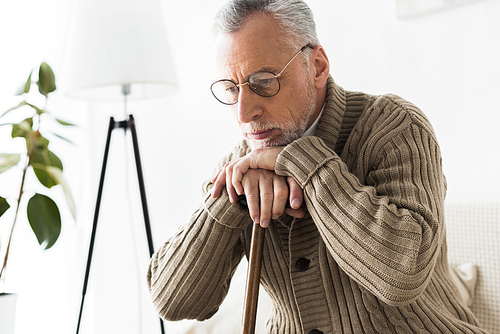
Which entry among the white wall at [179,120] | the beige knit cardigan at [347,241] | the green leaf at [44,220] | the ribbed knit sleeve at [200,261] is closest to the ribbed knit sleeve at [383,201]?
the beige knit cardigan at [347,241]

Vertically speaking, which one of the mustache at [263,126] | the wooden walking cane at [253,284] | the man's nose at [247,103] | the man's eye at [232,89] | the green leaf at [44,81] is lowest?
the wooden walking cane at [253,284]

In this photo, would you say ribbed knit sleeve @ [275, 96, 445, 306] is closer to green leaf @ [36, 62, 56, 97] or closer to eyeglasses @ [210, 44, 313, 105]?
eyeglasses @ [210, 44, 313, 105]

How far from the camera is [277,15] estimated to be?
3.79ft

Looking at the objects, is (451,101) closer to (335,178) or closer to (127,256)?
(335,178)

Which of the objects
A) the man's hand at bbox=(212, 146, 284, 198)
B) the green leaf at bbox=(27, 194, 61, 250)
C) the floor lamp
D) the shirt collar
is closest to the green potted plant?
the green leaf at bbox=(27, 194, 61, 250)

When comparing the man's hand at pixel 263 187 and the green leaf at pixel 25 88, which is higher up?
the green leaf at pixel 25 88

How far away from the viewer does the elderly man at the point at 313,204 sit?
3.27 ft

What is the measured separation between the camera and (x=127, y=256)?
2992 mm

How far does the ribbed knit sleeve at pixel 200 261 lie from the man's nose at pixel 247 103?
20 cm

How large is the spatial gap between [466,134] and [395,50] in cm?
44

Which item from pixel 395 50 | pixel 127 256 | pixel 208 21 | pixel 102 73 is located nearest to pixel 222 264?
pixel 102 73

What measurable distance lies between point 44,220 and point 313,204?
1128 millimetres

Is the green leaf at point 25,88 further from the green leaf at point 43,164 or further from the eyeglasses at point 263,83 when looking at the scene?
the eyeglasses at point 263,83

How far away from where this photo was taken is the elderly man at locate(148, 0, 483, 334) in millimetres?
996
